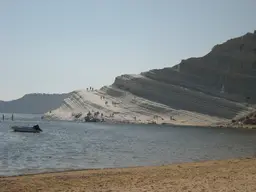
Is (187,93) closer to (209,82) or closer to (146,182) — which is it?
(209,82)

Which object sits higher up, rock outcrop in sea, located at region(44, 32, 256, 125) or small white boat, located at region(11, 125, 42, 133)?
rock outcrop in sea, located at region(44, 32, 256, 125)

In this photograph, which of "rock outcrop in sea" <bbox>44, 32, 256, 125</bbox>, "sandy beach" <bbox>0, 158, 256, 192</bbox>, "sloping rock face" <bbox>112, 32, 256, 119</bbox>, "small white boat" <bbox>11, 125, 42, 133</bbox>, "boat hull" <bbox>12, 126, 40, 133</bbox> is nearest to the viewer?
"sandy beach" <bbox>0, 158, 256, 192</bbox>

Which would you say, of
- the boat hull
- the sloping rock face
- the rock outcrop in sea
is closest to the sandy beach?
the boat hull

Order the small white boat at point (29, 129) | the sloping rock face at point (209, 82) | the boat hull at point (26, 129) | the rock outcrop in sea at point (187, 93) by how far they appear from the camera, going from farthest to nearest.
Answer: the sloping rock face at point (209, 82)
the rock outcrop in sea at point (187, 93)
the small white boat at point (29, 129)
the boat hull at point (26, 129)

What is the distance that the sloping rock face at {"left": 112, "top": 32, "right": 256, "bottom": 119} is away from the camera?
→ 123 meters

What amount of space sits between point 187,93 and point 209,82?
14716 mm

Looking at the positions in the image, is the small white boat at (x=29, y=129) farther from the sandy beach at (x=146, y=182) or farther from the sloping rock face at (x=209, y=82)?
the sloping rock face at (x=209, y=82)

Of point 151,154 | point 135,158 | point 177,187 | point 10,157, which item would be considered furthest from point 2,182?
point 151,154

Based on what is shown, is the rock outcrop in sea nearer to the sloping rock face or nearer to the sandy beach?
the sloping rock face

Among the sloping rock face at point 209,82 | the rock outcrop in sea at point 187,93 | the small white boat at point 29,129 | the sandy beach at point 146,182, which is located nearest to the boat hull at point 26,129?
the small white boat at point 29,129

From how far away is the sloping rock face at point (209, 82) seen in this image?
123 m

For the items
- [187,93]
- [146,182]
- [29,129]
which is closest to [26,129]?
[29,129]

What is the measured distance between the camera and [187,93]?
125875mm

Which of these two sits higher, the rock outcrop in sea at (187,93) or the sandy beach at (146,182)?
the rock outcrop in sea at (187,93)
